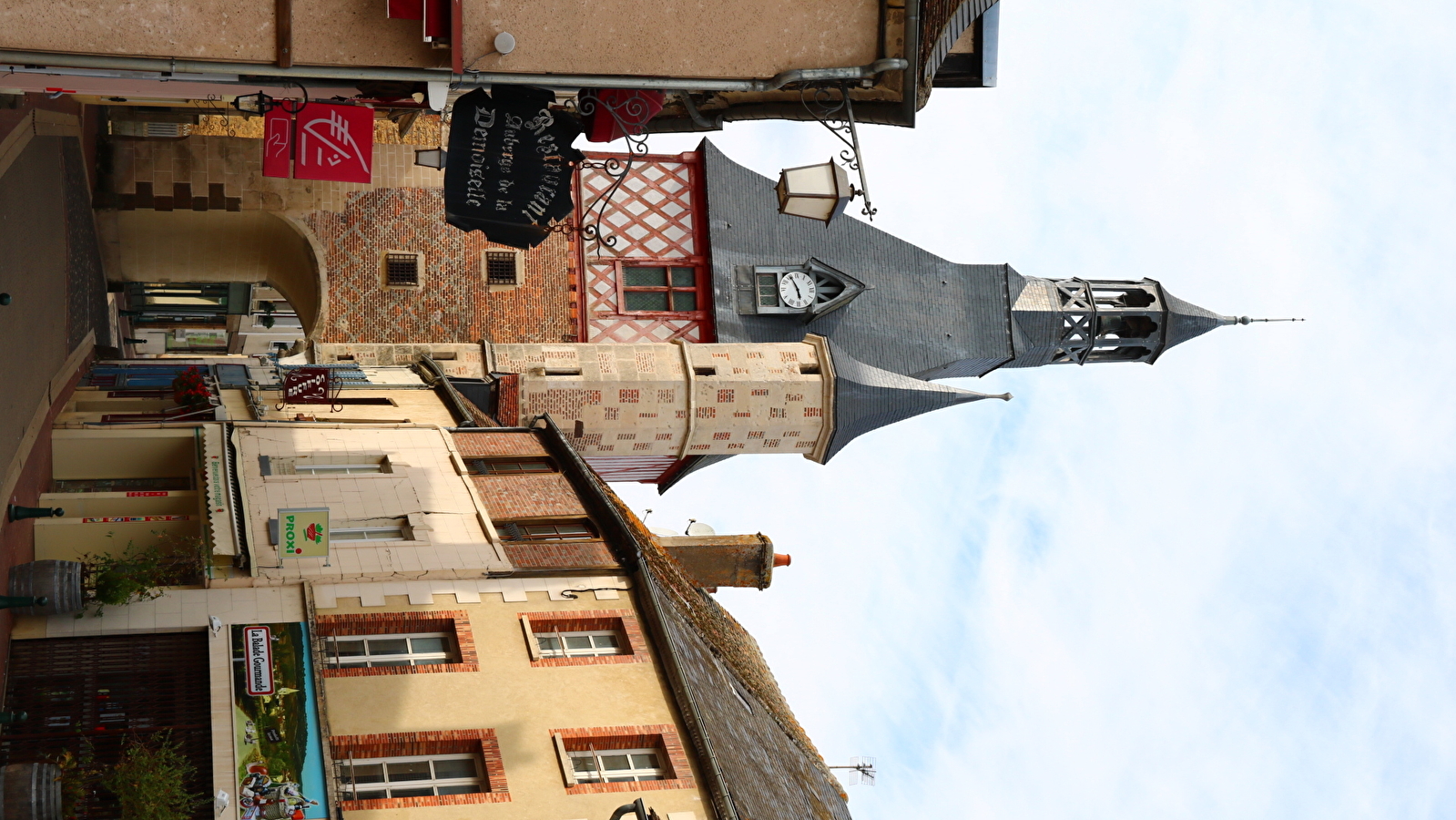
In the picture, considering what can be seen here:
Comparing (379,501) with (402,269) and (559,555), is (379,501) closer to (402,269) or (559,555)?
(559,555)

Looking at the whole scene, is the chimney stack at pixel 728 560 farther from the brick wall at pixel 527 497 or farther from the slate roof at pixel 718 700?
the brick wall at pixel 527 497

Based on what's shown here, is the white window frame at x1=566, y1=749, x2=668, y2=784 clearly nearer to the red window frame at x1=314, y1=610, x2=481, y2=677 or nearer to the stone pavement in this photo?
the red window frame at x1=314, y1=610, x2=481, y2=677

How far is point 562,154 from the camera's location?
1318 cm

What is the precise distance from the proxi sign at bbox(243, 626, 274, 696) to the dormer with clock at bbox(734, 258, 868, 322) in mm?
18397

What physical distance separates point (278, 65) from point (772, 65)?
12.8ft

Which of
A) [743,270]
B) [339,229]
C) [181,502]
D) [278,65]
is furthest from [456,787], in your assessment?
[743,270]

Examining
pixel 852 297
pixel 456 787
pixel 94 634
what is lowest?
pixel 456 787

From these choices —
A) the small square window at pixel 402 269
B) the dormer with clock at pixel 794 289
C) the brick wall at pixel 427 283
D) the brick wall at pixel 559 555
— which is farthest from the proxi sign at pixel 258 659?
the dormer with clock at pixel 794 289

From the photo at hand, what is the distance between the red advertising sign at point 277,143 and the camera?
1666 cm

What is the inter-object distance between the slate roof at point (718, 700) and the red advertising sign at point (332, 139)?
596cm

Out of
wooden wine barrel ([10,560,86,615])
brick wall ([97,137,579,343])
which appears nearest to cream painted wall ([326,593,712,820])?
wooden wine barrel ([10,560,86,615])

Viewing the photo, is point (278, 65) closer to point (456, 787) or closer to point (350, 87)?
point (350, 87)

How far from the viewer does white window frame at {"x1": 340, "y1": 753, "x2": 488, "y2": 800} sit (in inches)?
561

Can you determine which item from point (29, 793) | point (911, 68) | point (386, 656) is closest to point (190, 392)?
point (386, 656)
